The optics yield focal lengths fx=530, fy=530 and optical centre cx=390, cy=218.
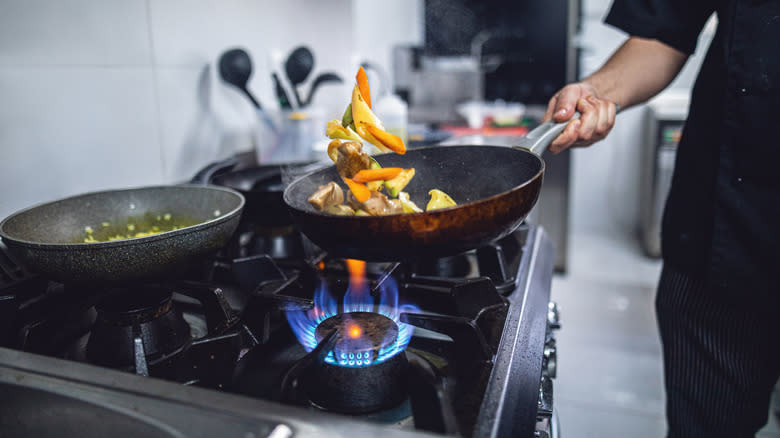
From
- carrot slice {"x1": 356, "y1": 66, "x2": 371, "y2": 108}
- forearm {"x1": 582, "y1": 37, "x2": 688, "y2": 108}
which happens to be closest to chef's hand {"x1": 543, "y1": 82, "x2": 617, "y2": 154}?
forearm {"x1": 582, "y1": 37, "x2": 688, "y2": 108}

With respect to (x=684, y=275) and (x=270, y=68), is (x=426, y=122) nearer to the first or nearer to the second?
(x=270, y=68)

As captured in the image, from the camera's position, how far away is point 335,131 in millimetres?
659

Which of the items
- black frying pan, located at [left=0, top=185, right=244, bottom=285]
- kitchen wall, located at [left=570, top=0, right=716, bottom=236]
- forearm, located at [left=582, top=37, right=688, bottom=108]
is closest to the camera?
black frying pan, located at [left=0, top=185, right=244, bottom=285]

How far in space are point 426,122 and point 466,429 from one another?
2.65 meters

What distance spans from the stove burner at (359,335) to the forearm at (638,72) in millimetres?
708

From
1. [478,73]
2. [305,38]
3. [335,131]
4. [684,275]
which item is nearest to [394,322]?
[335,131]

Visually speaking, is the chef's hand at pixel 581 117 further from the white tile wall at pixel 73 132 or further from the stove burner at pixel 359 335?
the white tile wall at pixel 73 132

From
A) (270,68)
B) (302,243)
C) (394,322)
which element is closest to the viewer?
(394,322)

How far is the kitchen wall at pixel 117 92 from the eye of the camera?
2.65 feet

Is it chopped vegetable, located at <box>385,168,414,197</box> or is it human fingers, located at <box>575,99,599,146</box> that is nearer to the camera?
chopped vegetable, located at <box>385,168,414,197</box>

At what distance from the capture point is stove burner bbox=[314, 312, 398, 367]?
497 mm

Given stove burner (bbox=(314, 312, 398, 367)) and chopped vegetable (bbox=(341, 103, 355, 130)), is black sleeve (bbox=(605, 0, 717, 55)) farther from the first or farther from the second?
stove burner (bbox=(314, 312, 398, 367))

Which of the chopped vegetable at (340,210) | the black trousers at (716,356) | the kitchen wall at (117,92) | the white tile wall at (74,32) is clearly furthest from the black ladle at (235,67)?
the black trousers at (716,356)

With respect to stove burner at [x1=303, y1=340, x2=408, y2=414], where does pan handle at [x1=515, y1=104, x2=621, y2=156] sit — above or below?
above
